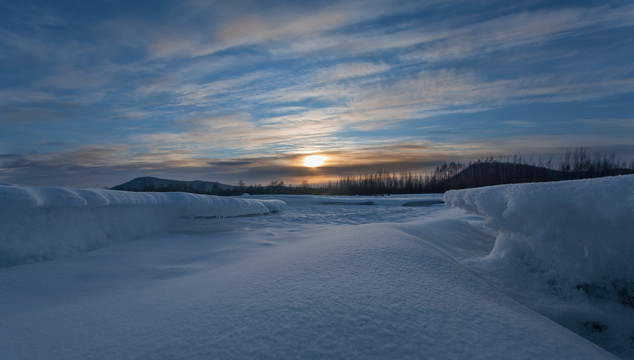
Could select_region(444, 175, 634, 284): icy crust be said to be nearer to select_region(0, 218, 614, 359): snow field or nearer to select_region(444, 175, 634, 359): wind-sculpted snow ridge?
select_region(444, 175, 634, 359): wind-sculpted snow ridge

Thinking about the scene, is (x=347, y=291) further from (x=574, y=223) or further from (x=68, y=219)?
(x=68, y=219)

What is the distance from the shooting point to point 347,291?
1395 mm

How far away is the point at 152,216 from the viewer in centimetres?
473

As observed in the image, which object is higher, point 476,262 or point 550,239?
point 550,239

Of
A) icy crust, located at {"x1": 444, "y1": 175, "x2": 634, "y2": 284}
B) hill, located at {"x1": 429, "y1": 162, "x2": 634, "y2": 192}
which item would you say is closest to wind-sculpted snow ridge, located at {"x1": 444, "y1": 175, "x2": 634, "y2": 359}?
icy crust, located at {"x1": 444, "y1": 175, "x2": 634, "y2": 284}

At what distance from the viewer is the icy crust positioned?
153cm

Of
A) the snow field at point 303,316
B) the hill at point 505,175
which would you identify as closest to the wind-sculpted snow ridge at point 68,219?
the snow field at point 303,316

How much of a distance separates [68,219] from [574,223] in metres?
4.38

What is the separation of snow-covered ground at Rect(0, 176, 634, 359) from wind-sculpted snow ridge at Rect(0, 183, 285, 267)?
1 centimetres

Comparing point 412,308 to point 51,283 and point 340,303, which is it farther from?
point 51,283

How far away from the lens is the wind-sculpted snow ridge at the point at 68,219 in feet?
8.82

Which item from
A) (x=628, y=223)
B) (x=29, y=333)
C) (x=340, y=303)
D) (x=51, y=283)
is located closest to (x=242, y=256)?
(x=51, y=283)

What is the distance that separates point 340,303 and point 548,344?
0.78 meters

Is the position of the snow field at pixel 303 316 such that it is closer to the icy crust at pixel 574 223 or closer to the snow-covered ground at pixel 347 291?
the snow-covered ground at pixel 347 291
